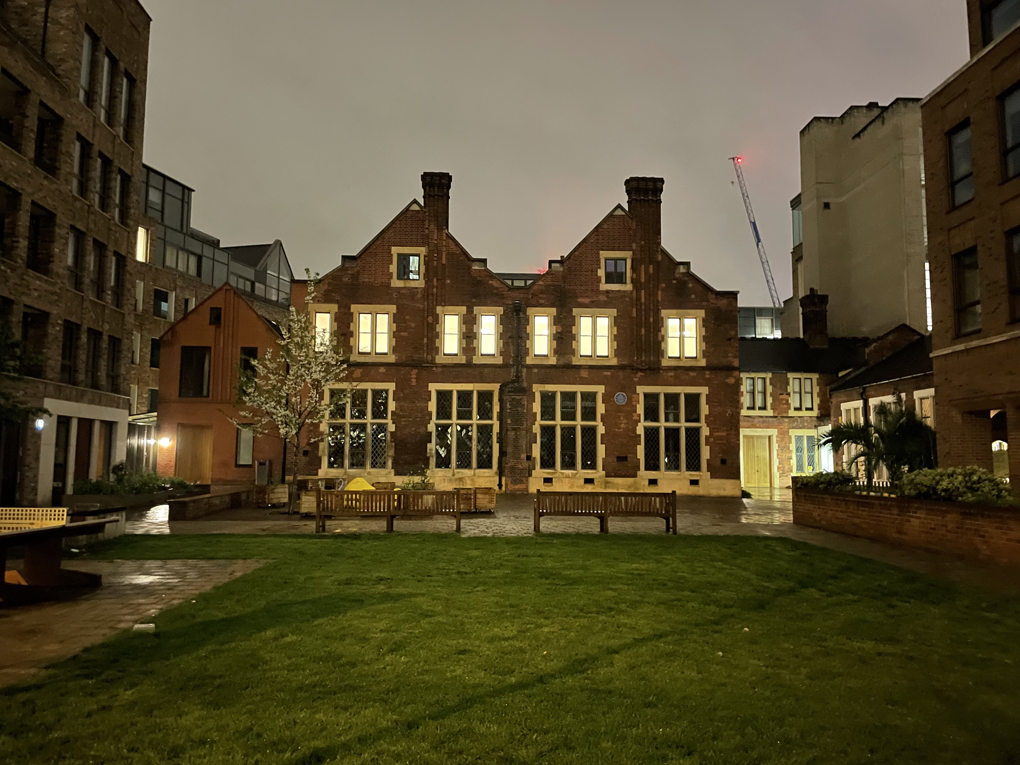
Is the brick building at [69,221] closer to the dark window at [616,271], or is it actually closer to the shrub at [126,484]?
the shrub at [126,484]

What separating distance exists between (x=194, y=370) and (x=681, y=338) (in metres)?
21.4

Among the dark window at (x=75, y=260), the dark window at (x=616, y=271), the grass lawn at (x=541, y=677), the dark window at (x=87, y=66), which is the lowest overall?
the grass lawn at (x=541, y=677)

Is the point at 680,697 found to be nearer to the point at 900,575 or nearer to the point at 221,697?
the point at 221,697

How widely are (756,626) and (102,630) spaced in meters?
6.92

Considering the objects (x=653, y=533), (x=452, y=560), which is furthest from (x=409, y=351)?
(x=452, y=560)

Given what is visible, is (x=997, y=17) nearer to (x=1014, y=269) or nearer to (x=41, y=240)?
(x=1014, y=269)

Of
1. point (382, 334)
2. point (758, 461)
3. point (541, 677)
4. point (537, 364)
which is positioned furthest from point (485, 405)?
point (541, 677)

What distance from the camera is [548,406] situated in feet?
91.9

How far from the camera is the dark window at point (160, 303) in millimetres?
41938

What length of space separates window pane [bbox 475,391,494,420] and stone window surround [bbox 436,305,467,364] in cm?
158

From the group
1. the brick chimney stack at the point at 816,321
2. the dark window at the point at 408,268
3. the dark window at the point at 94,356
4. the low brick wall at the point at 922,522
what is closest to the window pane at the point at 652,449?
the low brick wall at the point at 922,522

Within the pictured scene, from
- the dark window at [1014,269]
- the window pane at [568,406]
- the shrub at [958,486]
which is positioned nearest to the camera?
the shrub at [958,486]

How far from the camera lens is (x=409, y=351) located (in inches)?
1101

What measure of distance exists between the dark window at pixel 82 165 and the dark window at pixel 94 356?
491 centimetres
